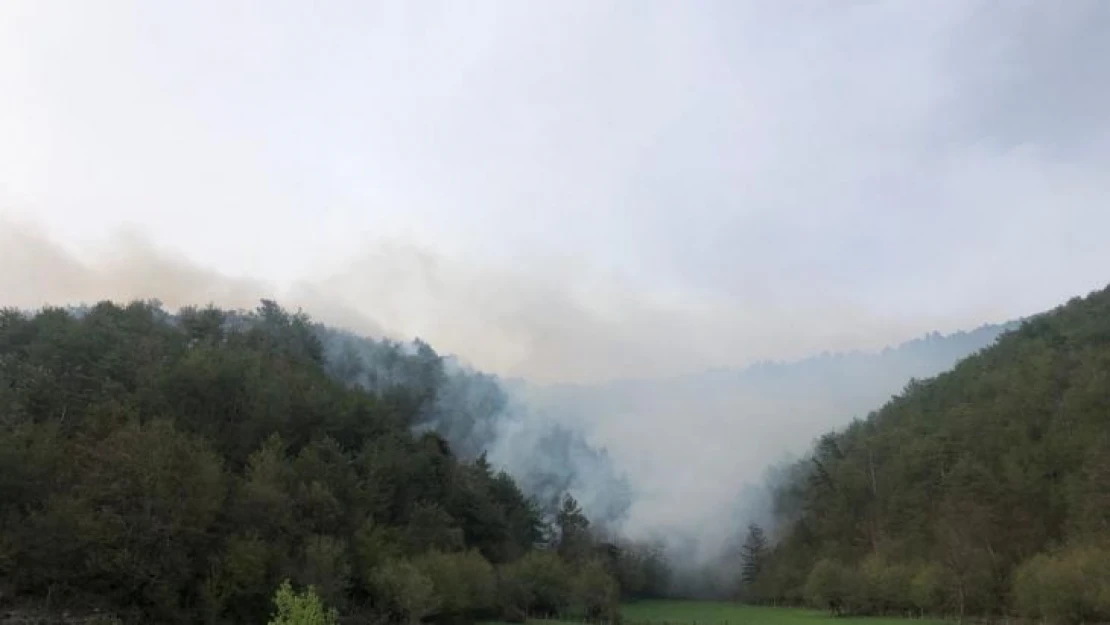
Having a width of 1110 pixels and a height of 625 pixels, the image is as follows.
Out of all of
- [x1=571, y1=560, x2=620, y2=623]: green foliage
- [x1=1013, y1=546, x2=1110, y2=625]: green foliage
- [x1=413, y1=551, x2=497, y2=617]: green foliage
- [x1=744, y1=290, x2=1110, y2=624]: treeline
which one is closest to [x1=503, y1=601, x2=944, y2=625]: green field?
[x1=571, y1=560, x2=620, y2=623]: green foliage

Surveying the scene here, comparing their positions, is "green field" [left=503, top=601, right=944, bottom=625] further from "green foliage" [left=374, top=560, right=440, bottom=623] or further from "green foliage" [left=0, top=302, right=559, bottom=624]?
"green foliage" [left=374, top=560, right=440, bottom=623]

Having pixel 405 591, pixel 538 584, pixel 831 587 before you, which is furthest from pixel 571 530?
pixel 405 591

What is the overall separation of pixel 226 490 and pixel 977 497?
88065 mm

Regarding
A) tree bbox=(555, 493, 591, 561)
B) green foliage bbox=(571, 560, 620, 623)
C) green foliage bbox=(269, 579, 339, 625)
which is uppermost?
tree bbox=(555, 493, 591, 561)

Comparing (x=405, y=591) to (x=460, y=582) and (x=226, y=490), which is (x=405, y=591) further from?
(x=226, y=490)

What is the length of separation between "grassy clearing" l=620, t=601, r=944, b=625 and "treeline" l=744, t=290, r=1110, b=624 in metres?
4.85

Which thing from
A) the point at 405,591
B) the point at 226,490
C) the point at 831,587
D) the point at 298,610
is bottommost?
the point at 831,587

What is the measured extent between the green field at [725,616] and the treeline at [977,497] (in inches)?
190

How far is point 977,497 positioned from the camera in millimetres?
114875

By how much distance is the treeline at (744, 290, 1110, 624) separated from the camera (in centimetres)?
9725

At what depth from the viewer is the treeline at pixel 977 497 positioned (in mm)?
97250

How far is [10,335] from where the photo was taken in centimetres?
9088

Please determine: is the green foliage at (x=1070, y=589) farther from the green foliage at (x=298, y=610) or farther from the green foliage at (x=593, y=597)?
the green foliage at (x=298, y=610)

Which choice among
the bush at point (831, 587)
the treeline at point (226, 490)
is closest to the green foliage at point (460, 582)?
the treeline at point (226, 490)
